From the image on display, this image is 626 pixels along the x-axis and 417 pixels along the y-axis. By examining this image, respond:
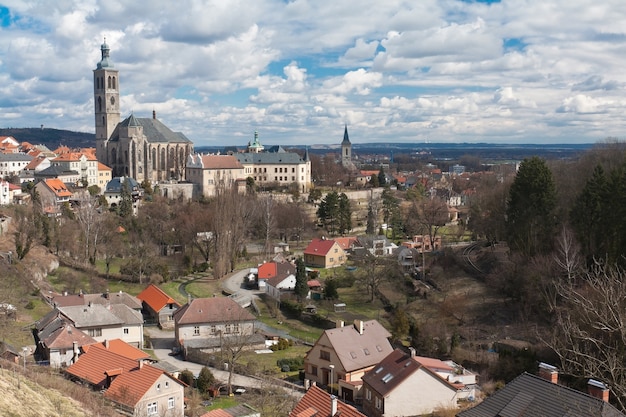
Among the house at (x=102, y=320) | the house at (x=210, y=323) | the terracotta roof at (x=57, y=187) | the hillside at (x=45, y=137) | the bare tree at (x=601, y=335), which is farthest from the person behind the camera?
the hillside at (x=45, y=137)

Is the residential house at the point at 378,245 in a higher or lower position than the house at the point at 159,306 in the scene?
higher

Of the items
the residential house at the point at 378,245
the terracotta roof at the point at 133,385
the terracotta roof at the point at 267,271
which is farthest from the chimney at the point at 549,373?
the residential house at the point at 378,245

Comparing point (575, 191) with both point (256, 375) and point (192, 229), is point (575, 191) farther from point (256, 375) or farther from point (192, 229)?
point (192, 229)

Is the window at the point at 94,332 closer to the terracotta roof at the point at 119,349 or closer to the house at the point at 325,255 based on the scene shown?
the terracotta roof at the point at 119,349

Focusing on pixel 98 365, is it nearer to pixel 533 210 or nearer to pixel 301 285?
pixel 301 285

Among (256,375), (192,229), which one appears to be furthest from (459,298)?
(192,229)

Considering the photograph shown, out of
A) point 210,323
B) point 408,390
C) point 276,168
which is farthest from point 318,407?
point 276,168

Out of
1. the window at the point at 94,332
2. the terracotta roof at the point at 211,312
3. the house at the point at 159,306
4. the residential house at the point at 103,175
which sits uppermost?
the residential house at the point at 103,175
